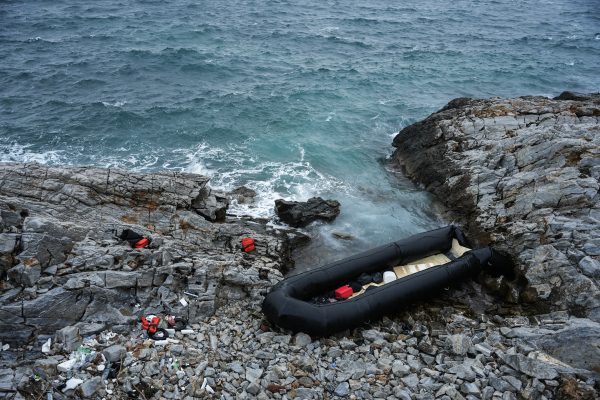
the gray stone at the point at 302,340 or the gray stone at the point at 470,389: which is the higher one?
the gray stone at the point at 470,389

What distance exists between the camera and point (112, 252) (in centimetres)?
911

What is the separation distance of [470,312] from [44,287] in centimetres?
1119

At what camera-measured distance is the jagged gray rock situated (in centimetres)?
783

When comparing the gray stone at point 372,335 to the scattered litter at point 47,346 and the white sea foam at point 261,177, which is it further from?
the white sea foam at point 261,177

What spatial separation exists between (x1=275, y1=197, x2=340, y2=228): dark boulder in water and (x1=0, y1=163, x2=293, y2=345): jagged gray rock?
5.73 ft

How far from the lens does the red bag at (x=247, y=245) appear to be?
11617mm

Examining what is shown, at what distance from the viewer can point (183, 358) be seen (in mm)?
7473

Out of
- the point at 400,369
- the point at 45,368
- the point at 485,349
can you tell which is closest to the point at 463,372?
the point at 485,349

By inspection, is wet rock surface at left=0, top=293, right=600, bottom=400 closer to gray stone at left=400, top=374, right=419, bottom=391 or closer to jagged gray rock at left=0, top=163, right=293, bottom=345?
gray stone at left=400, top=374, right=419, bottom=391

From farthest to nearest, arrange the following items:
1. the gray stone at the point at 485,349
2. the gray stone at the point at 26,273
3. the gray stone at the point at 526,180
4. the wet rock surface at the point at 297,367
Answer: the gray stone at the point at 526,180 < the gray stone at the point at 485,349 < the gray stone at the point at 26,273 < the wet rock surface at the point at 297,367

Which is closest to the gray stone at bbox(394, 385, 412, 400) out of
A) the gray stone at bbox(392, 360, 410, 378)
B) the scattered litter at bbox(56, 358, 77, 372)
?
the gray stone at bbox(392, 360, 410, 378)

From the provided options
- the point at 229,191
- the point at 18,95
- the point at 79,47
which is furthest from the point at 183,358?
the point at 79,47

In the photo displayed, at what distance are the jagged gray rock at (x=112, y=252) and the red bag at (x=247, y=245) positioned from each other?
0.20 meters

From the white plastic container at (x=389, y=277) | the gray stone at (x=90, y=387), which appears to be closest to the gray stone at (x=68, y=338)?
the gray stone at (x=90, y=387)
